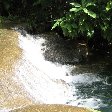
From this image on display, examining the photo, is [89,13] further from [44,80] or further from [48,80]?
[44,80]

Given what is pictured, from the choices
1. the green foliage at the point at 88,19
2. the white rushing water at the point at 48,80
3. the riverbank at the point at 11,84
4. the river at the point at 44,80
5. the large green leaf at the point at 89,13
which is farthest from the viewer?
the green foliage at the point at 88,19

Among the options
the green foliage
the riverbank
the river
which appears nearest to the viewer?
the riverbank

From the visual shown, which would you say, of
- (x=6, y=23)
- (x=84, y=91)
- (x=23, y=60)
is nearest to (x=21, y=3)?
(x=6, y=23)

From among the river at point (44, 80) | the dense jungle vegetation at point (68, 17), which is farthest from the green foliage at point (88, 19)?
the river at point (44, 80)

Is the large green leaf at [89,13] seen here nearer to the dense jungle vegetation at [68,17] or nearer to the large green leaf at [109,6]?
the dense jungle vegetation at [68,17]

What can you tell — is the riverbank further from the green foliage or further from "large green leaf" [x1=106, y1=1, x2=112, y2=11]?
"large green leaf" [x1=106, y1=1, x2=112, y2=11]

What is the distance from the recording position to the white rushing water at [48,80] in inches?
435

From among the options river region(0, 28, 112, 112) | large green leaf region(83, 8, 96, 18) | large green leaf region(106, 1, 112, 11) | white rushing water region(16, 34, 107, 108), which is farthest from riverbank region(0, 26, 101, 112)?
large green leaf region(106, 1, 112, 11)

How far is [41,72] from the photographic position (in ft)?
40.5

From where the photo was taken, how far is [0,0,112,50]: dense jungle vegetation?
1328cm

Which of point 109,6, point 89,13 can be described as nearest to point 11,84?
point 89,13

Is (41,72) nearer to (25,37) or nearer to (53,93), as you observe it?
(53,93)

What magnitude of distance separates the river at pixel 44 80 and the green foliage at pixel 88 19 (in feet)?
4.26

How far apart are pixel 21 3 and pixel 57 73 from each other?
4.95 m
